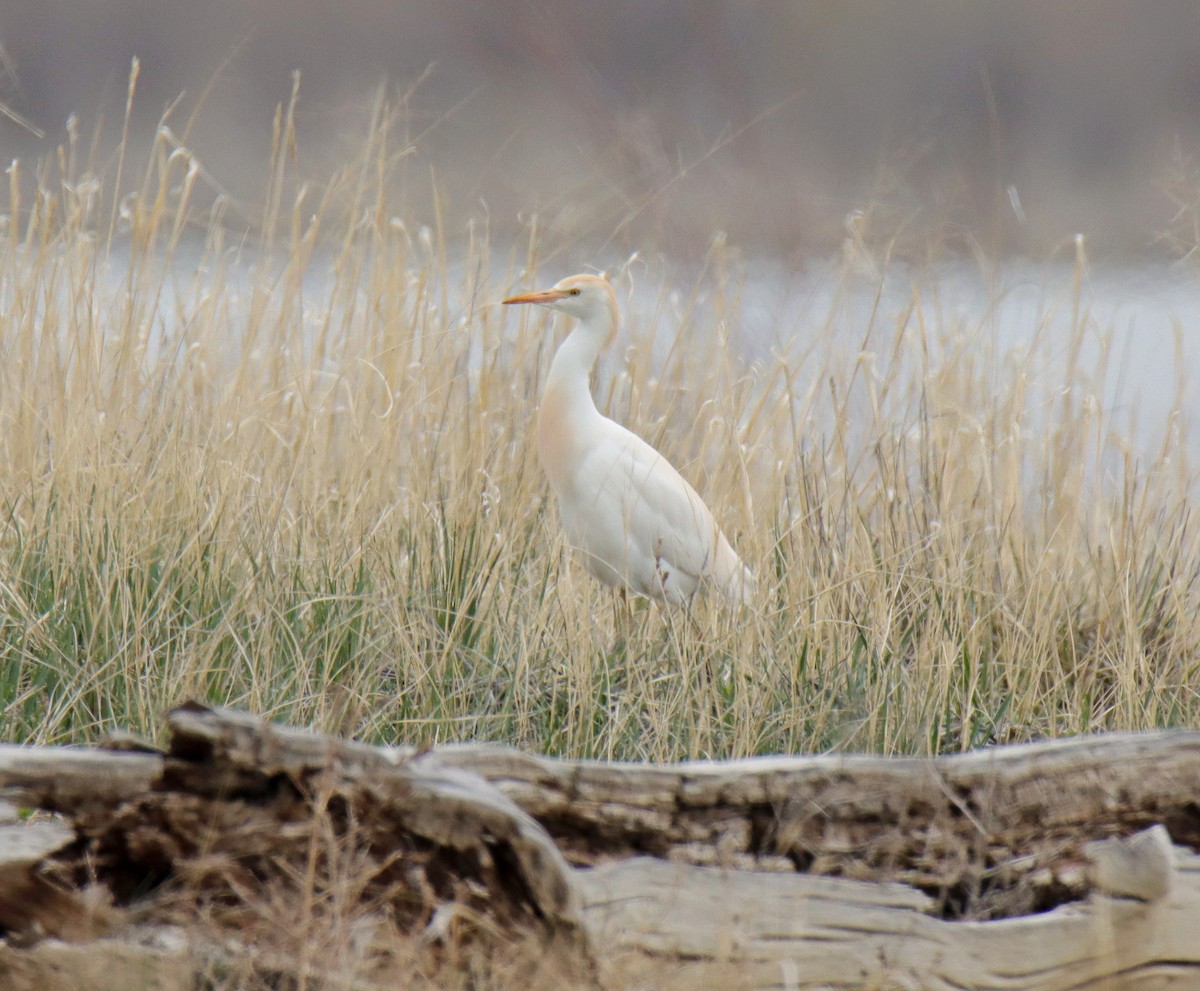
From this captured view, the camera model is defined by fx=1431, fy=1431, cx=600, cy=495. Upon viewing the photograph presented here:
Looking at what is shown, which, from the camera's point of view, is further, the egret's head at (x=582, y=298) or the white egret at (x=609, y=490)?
the egret's head at (x=582, y=298)

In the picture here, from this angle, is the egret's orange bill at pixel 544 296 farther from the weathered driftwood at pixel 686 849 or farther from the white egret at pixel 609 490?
A: the weathered driftwood at pixel 686 849

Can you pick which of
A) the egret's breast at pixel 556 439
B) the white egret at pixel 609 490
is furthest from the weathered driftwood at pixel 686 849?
the egret's breast at pixel 556 439

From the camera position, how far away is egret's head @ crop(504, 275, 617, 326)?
244 cm

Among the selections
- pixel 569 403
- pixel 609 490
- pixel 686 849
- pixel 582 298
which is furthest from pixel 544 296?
pixel 686 849

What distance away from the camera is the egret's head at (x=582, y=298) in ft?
8.02

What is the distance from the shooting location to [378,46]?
641 cm

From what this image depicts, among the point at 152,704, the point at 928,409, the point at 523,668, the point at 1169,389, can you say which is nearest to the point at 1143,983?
the point at 523,668

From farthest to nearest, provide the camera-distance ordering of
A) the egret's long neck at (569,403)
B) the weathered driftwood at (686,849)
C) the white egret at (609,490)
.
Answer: the egret's long neck at (569,403) → the white egret at (609,490) → the weathered driftwood at (686,849)

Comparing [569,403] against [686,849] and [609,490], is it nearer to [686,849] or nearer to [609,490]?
[609,490]

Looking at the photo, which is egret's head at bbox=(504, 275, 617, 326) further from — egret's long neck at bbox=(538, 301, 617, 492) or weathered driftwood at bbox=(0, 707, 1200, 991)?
weathered driftwood at bbox=(0, 707, 1200, 991)

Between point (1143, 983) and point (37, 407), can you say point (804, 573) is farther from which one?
point (37, 407)

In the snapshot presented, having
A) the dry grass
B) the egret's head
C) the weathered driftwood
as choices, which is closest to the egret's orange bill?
the egret's head

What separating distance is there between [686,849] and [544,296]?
1428 mm

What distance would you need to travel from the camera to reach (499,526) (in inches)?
91.4
